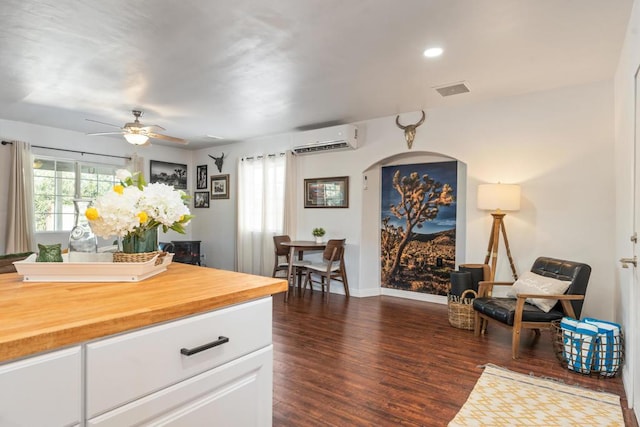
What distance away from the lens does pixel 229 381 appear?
3.76ft

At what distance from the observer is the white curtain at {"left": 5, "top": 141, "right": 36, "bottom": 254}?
17.1 feet

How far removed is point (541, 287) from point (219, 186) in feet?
19.0

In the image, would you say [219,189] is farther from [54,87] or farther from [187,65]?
[187,65]

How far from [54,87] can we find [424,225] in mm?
4737

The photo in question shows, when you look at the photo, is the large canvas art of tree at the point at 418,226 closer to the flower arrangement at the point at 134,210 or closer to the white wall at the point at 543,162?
the white wall at the point at 543,162

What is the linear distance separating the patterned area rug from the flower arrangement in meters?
1.89

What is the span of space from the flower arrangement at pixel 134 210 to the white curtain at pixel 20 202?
514 centimetres

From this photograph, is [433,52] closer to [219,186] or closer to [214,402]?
[214,402]

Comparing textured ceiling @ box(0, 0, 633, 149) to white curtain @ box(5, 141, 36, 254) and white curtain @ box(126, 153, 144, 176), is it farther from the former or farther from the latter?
white curtain @ box(126, 153, 144, 176)

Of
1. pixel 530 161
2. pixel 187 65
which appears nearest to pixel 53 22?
pixel 187 65

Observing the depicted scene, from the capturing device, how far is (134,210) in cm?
135

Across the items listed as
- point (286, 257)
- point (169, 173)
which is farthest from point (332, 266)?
point (169, 173)

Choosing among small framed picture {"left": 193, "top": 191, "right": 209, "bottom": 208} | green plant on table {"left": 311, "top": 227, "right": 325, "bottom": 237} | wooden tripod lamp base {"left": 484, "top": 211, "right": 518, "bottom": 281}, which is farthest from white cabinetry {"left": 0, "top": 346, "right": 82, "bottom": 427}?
small framed picture {"left": 193, "top": 191, "right": 209, "bottom": 208}

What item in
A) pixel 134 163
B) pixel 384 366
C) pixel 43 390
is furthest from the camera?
pixel 134 163
